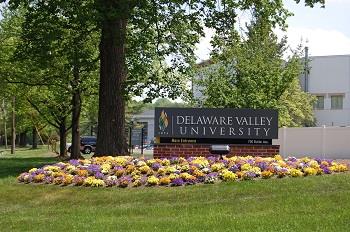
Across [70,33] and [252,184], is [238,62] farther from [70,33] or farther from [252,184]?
[252,184]

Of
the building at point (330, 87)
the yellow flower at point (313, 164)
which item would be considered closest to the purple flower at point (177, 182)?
the yellow flower at point (313, 164)

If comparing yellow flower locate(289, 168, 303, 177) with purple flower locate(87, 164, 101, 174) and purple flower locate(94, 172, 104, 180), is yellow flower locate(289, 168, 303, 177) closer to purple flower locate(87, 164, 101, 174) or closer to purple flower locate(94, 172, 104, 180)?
purple flower locate(94, 172, 104, 180)

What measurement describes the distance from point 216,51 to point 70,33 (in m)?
5.94

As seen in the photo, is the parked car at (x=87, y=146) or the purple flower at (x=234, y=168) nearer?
the purple flower at (x=234, y=168)

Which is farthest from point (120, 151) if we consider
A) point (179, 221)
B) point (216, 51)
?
point (179, 221)

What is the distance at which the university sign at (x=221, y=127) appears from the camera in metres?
18.4

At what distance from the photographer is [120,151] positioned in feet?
61.3

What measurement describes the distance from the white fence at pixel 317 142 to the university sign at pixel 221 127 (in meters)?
9.93

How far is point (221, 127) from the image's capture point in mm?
18391

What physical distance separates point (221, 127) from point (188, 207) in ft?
25.1

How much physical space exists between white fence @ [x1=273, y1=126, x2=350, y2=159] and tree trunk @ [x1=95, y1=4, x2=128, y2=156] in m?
11.3

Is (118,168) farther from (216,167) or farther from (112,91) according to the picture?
(112,91)

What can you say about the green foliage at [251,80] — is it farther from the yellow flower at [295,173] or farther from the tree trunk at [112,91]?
the yellow flower at [295,173]

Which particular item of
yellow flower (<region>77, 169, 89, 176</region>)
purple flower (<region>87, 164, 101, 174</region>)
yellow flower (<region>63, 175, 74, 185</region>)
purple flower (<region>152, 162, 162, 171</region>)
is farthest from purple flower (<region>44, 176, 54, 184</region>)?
purple flower (<region>152, 162, 162, 171</region>)
